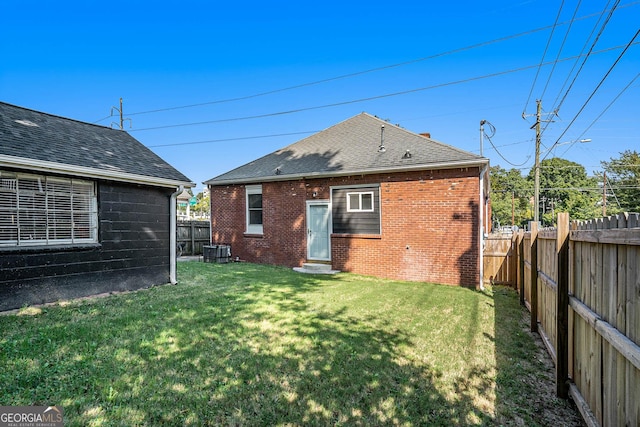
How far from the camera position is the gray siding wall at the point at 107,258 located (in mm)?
5715

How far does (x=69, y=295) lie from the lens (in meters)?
6.35

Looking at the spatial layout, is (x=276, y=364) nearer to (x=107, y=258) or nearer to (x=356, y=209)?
(x=107, y=258)

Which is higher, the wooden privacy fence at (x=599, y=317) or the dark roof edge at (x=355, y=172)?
the dark roof edge at (x=355, y=172)

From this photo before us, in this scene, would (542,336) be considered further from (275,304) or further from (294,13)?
(294,13)

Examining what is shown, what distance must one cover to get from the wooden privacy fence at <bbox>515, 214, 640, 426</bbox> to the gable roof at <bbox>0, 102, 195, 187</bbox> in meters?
7.80

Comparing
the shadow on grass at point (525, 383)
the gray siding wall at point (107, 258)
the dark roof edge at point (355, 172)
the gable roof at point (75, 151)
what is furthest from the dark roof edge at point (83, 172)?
the shadow on grass at point (525, 383)

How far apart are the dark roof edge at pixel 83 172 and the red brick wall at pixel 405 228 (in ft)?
13.2

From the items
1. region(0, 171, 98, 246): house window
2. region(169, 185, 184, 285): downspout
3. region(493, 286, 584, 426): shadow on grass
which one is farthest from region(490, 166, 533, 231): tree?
region(0, 171, 98, 246): house window

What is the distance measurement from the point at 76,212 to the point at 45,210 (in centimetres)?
51

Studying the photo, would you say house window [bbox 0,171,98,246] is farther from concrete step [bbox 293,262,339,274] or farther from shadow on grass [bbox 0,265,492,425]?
concrete step [bbox 293,262,339,274]

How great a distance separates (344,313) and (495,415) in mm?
3155

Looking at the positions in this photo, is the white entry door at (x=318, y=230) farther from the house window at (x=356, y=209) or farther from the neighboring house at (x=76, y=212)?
the neighboring house at (x=76, y=212)

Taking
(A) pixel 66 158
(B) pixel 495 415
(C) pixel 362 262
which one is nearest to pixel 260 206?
(C) pixel 362 262

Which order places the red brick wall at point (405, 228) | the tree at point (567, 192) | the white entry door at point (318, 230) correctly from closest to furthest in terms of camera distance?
the red brick wall at point (405, 228) < the white entry door at point (318, 230) < the tree at point (567, 192)
